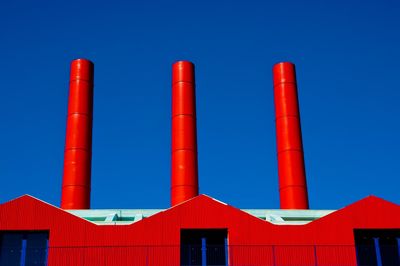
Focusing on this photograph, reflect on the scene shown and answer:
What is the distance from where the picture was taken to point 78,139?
45.2m

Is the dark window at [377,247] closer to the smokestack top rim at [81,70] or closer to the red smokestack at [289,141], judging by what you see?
the red smokestack at [289,141]

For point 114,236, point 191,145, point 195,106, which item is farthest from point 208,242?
point 195,106

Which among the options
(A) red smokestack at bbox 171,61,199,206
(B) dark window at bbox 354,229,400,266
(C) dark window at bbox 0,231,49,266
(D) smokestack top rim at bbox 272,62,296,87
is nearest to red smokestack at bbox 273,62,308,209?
(D) smokestack top rim at bbox 272,62,296,87

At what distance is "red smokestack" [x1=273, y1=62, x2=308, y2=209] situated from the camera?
44.7 m

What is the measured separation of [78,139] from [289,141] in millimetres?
14700

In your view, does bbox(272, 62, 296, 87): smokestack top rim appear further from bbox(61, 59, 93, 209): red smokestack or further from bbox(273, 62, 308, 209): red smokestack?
bbox(61, 59, 93, 209): red smokestack

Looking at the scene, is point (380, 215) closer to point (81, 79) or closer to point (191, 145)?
point (191, 145)

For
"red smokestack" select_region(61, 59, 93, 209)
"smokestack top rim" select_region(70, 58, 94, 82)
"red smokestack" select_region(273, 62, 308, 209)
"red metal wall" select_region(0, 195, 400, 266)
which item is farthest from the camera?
"smokestack top rim" select_region(70, 58, 94, 82)

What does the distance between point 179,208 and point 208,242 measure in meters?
3.65

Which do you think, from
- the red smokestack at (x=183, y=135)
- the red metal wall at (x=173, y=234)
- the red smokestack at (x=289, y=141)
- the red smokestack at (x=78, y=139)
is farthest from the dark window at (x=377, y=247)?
the red smokestack at (x=78, y=139)

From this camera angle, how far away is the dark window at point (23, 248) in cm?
3388

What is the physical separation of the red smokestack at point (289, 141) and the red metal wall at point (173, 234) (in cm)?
896

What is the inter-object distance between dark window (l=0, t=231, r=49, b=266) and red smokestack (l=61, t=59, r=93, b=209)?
7992 mm

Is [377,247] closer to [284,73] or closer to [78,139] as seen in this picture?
[284,73]
